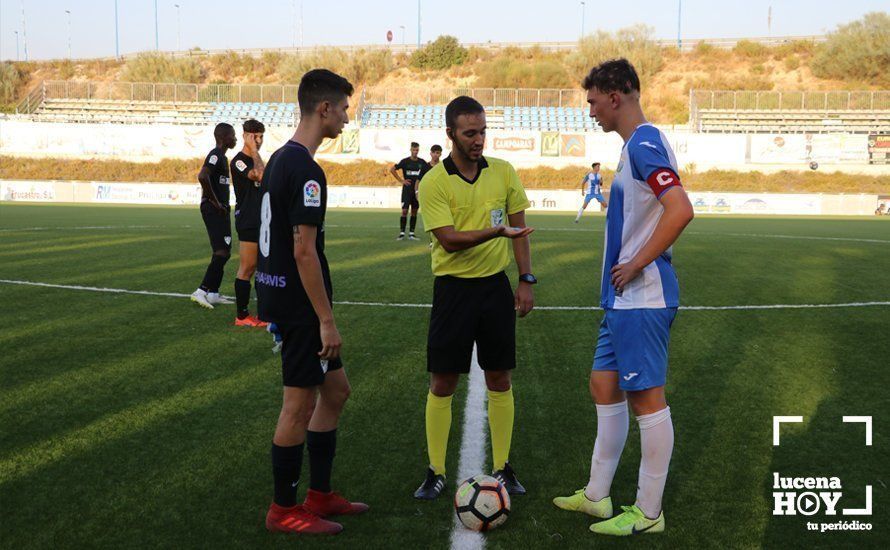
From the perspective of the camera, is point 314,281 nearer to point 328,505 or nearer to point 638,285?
point 328,505

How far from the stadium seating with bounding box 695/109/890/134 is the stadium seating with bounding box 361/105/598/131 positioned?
770 centimetres

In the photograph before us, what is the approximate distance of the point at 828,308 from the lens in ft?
29.8

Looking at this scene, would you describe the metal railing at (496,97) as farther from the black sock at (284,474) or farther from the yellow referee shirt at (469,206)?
the black sock at (284,474)

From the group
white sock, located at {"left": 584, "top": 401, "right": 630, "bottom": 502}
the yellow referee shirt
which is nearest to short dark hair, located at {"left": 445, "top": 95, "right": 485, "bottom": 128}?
the yellow referee shirt

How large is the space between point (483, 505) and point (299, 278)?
138 centimetres

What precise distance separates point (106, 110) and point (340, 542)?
53.7 m

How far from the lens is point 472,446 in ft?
15.5

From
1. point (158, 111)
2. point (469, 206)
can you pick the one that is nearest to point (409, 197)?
point (469, 206)

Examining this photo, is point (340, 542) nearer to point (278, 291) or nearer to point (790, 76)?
point (278, 291)

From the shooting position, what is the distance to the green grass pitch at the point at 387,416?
3.65 m

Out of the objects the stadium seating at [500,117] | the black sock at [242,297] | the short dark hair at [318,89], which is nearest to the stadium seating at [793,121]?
the stadium seating at [500,117]

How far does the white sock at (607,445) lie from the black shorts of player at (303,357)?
1436 mm

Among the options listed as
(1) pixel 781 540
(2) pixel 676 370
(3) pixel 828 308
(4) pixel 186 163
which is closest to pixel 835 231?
(3) pixel 828 308

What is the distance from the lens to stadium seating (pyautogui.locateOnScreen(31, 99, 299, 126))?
49031 mm
